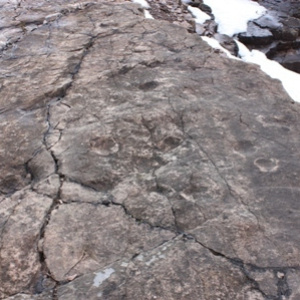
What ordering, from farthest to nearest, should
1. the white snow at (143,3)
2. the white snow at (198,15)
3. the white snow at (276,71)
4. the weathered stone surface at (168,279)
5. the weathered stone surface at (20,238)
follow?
Answer: the white snow at (198,15) < the white snow at (143,3) < the white snow at (276,71) < the weathered stone surface at (20,238) < the weathered stone surface at (168,279)

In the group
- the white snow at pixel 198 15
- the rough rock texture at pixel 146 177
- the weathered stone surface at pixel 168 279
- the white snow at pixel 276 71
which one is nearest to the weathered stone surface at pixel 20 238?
the rough rock texture at pixel 146 177

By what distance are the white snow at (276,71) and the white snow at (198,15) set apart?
555mm

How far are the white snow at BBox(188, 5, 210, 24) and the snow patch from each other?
11.7 ft

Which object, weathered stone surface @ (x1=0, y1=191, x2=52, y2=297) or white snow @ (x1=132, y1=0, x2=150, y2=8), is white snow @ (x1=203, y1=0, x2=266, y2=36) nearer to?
white snow @ (x1=132, y1=0, x2=150, y2=8)

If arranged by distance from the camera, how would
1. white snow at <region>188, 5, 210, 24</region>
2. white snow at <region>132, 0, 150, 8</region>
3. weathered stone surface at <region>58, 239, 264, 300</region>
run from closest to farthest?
weathered stone surface at <region>58, 239, 264, 300</region>, white snow at <region>132, 0, 150, 8</region>, white snow at <region>188, 5, 210, 24</region>

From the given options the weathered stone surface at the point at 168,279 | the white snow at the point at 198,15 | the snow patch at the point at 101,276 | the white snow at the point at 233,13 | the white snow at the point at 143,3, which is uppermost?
the weathered stone surface at the point at 168,279

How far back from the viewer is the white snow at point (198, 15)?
4.79 metres

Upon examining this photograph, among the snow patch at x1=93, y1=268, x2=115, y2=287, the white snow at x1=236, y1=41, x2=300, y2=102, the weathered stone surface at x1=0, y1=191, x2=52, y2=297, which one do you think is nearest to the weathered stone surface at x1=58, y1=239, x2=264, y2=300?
the snow patch at x1=93, y1=268, x2=115, y2=287

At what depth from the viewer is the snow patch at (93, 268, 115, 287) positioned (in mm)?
1855

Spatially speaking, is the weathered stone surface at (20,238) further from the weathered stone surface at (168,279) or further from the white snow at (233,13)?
the white snow at (233,13)

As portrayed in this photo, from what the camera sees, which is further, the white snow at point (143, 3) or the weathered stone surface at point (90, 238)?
the white snow at point (143, 3)

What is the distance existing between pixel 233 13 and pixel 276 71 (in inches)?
64.9

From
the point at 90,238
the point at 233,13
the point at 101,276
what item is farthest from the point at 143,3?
the point at 101,276

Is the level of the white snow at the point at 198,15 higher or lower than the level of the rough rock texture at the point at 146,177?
lower
